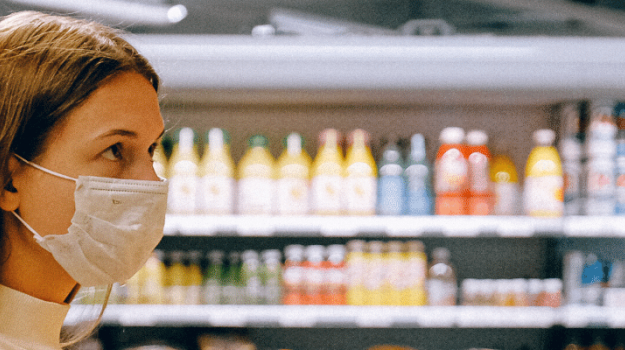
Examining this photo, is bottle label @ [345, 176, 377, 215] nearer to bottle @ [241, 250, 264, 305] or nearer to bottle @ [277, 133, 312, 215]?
bottle @ [277, 133, 312, 215]

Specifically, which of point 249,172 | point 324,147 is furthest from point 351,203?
point 249,172

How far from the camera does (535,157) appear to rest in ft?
7.05

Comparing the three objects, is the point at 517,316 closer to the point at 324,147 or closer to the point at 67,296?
the point at 324,147

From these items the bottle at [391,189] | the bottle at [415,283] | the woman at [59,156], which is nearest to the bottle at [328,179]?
the bottle at [391,189]

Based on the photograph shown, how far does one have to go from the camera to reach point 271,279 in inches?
81.6

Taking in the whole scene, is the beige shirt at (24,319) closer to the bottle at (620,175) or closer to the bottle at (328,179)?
the bottle at (328,179)

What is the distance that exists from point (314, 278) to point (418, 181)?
2.08 feet

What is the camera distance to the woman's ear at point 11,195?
597 millimetres

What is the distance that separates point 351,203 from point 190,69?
35.1 inches

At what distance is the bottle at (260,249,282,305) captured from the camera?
206cm

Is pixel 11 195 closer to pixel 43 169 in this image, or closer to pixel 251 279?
pixel 43 169

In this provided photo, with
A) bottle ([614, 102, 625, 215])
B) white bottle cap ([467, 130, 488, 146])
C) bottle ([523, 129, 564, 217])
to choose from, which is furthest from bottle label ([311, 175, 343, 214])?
bottle ([614, 102, 625, 215])

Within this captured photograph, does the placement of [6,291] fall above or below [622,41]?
below

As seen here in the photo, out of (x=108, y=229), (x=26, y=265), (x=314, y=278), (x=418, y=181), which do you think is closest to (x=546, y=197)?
(x=418, y=181)
